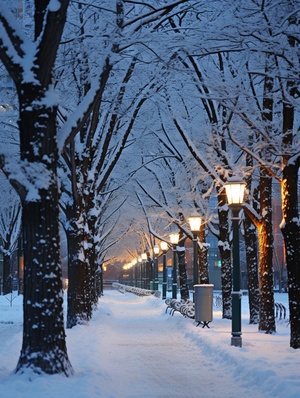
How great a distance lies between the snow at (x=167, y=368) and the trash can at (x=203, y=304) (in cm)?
170

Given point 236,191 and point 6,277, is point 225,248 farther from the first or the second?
point 6,277

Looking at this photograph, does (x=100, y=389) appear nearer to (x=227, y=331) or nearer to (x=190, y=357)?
(x=190, y=357)

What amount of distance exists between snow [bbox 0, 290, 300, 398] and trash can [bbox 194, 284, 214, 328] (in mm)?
1703

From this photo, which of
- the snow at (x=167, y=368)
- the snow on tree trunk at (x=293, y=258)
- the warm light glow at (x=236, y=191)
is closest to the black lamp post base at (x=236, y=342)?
the snow at (x=167, y=368)

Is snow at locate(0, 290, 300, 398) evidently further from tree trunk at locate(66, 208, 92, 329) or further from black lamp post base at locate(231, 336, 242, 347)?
tree trunk at locate(66, 208, 92, 329)

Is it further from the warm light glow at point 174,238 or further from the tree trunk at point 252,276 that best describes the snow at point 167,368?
the warm light glow at point 174,238

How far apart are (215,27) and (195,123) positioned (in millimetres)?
14999

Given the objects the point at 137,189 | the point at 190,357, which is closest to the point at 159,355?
the point at 190,357

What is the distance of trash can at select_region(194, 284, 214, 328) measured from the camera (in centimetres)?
2181

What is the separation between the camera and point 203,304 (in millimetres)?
21984

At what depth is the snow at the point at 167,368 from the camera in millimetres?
9656

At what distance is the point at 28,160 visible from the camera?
10.7 meters

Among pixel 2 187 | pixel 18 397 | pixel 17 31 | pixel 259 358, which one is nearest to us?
pixel 18 397

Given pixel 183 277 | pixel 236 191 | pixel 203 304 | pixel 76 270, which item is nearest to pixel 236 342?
pixel 236 191
